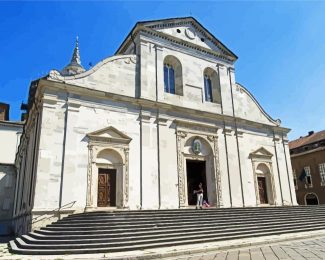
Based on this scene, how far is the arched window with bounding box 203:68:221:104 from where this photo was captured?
22.6 meters

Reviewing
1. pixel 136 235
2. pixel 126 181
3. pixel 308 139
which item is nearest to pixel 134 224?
pixel 136 235

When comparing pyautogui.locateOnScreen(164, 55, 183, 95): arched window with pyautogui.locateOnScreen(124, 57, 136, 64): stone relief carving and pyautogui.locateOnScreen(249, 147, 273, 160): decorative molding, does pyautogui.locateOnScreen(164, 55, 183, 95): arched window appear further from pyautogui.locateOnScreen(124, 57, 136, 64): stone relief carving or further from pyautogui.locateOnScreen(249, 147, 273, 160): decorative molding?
pyautogui.locateOnScreen(249, 147, 273, 160): decorative molding

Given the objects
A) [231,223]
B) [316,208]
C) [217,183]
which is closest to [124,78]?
[217,183]

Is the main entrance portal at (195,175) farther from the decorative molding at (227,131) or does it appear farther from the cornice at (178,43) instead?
the cornice at (178,43)

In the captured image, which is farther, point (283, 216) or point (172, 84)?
point (172, 84)

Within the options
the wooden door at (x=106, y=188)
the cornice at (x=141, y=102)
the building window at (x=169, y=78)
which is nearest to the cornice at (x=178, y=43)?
the building window at (x=169, y=78)

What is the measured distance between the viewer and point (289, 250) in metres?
9.47

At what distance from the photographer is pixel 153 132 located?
59.3ft

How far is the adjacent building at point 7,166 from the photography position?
2697 centimetres

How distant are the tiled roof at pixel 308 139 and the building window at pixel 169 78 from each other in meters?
23.4

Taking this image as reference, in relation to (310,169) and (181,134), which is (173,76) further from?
(310,169)

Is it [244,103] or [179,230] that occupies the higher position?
[244,103]

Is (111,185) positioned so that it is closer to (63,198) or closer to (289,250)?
(63,198)

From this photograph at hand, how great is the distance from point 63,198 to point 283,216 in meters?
11.7
